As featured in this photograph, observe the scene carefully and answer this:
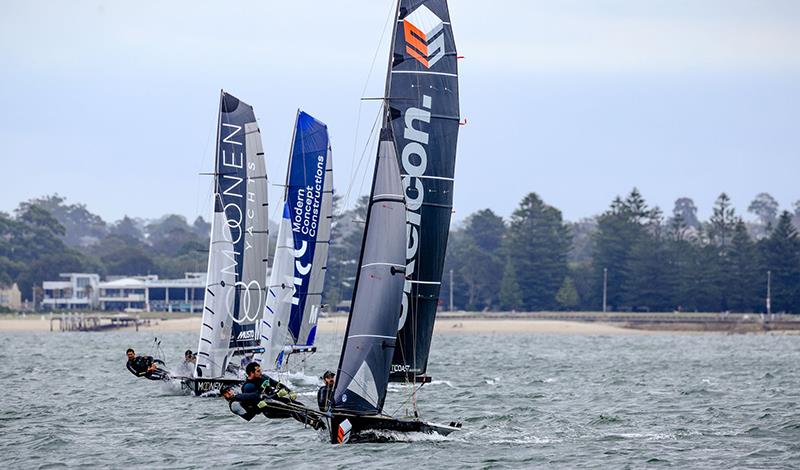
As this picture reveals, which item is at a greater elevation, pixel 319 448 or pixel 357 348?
pixel 357 348

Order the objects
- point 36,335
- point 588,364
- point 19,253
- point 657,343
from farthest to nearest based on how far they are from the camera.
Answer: point 19,253 → point 36,335 → point 657,343 → point 588,364

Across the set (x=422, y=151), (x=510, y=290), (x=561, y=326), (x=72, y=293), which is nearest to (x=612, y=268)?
(x=510, y=290)

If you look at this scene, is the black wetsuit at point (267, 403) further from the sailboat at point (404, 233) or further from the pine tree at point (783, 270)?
the pine tree at point (783, 270)

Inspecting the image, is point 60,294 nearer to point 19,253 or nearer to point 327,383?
point 19,253

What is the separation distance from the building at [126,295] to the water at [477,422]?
→ 328ft

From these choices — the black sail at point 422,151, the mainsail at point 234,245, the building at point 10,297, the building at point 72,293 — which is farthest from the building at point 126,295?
the black sail at point 422,151

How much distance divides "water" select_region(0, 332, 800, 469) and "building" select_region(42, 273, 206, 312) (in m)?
100

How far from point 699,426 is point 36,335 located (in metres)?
94.2

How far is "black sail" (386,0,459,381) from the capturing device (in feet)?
104

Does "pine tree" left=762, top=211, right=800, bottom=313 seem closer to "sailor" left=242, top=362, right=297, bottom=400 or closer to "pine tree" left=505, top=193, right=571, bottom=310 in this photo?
"pine tree" left=505, top=193, right=571, bottom=310

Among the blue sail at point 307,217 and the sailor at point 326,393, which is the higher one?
the blue sail at point 307,217

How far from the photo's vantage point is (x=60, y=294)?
17038 centimetres

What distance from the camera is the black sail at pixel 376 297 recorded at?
1157 inches

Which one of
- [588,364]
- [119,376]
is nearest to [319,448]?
[119,376]
